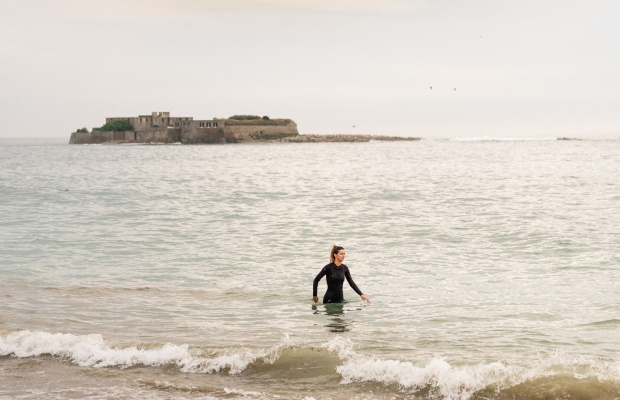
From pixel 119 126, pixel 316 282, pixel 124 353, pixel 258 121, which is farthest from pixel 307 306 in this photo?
pixel 119 126

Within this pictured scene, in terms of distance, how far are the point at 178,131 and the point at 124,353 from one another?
153 metres

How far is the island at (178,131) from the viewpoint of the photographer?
156875 mm

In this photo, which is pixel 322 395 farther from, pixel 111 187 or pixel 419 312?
pixel 111 187

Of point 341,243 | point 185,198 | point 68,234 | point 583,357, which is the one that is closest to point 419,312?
point 583,357


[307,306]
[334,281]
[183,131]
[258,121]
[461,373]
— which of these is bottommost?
[307,306]

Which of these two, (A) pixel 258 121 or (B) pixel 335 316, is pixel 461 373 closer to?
(B) pixel 335 316

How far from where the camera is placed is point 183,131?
155 metres

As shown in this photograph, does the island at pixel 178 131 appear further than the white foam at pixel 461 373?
Yes

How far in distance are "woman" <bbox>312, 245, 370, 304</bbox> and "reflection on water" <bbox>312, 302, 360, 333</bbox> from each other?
0.15m

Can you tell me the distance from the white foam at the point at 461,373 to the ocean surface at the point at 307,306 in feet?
0.08

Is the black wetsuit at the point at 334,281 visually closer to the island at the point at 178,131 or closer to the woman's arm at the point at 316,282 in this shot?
the woman's arm at the point at 316,282

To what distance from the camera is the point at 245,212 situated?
28.1 m

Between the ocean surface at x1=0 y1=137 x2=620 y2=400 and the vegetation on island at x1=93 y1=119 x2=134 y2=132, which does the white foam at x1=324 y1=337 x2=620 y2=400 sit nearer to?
the ocean surface at x1=0 y1=137 x2=620 y2=400

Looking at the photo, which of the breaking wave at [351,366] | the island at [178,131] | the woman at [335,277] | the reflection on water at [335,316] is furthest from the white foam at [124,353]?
the island at [178,131]
